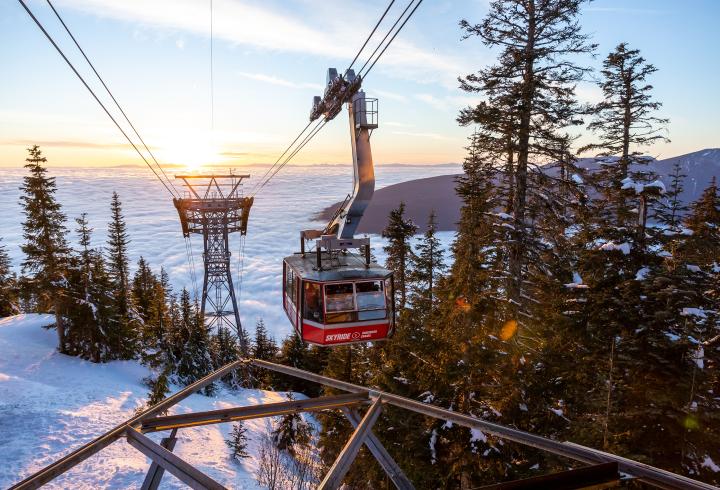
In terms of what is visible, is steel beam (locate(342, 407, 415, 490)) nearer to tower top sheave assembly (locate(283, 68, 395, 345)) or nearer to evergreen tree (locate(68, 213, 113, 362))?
tower top sheave assembly (locate(283, 68, 395, 345))

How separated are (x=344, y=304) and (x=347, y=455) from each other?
854 cm

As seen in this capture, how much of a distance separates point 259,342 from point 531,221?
44954 millimetres

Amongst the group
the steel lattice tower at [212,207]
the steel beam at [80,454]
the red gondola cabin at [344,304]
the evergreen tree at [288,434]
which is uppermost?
the steel lattice tower at [212,207]

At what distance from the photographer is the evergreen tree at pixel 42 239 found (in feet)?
98.9

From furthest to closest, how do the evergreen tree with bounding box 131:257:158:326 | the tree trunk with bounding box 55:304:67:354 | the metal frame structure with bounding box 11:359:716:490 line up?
the evergreen tree with bounding box 131:257:158:326 < the tree trunk with bounding box 55:304:67:354 < the metal frame structure with bounding box 11:359:716:490

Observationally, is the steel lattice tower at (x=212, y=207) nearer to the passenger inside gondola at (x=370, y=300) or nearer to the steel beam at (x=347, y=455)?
the passenger inside gondola at (x=370, y=300)

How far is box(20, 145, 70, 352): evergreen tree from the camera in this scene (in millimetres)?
30141

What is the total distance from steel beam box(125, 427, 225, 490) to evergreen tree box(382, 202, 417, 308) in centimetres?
2815

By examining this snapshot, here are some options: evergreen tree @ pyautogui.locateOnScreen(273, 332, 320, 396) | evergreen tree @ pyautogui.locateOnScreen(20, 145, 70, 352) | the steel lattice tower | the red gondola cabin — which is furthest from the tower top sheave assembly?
evergreen tree @ pyautogui.locateOnScreen(273, 332, 320, 396)

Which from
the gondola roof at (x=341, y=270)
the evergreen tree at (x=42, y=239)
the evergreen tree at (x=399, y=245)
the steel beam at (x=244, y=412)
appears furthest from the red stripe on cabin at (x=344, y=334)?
the evergreen tree at (x=42, y=239)

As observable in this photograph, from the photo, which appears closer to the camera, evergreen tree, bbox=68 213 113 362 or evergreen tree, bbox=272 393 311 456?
evergreen tree, bbox=272 393 311 456

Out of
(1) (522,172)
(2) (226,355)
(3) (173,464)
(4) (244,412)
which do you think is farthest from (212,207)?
(3) (173,464)

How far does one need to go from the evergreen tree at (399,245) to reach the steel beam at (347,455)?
1086 inches

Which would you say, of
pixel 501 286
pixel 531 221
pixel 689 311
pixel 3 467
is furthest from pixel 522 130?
pixel 3 467
